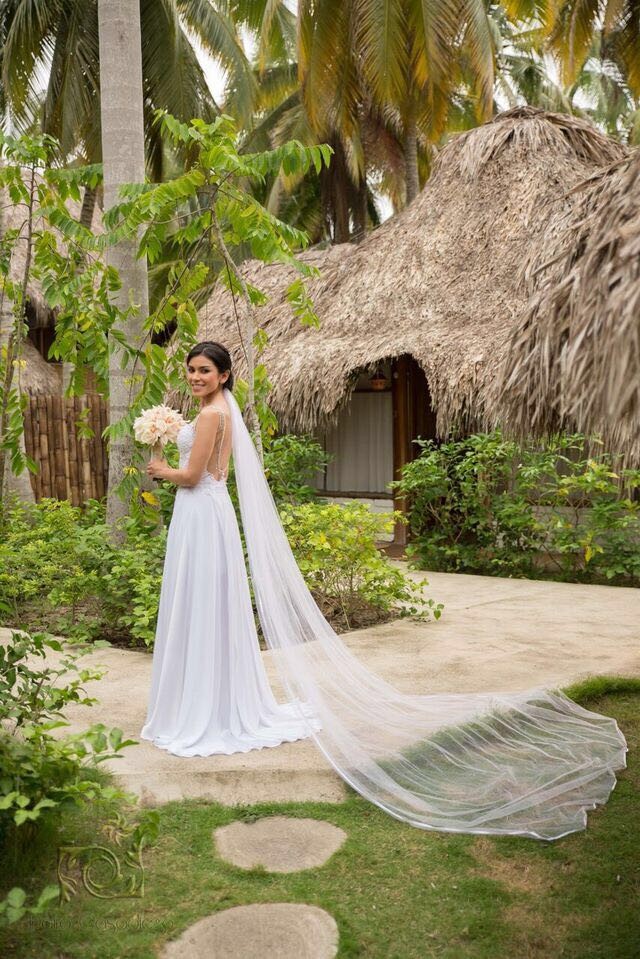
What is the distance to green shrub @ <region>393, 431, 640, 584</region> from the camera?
8.26 m

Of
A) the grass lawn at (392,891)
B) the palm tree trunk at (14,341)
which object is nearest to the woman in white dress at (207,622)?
the grass lawn at (392,891)

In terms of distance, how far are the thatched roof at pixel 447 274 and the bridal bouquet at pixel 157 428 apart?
196 inches

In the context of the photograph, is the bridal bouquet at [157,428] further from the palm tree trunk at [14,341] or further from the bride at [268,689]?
the palm tree trunk at [14,341]

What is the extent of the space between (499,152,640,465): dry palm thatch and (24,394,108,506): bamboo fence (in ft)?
30.0

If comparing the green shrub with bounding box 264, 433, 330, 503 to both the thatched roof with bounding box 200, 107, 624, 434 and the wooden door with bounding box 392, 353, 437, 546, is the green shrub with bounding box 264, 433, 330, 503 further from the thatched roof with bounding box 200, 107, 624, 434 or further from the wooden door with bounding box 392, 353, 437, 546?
the wooden door with bounding box 392, 353, 437, 546

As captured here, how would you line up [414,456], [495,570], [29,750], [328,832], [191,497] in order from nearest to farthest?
1. [29,750]
2. [328,832]
3. [191,497]
4. [495,570]
5. [414,456]

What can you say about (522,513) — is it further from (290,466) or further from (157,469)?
(157,469)

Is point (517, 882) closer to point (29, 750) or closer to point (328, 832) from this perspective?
point (328, 832)

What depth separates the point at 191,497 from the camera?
14.6ft

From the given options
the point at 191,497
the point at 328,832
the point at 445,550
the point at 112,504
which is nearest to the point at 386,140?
the point at 445,550

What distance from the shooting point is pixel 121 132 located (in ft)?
22.0

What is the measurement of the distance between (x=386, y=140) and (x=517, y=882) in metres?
20.0

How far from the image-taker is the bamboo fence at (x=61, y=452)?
40.6 feet

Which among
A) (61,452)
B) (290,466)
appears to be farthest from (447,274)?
(61,452)
